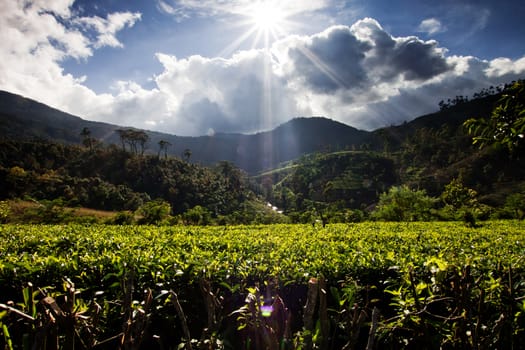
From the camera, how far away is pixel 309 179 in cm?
11562

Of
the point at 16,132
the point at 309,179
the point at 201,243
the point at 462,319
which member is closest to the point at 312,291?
the point at 462,319

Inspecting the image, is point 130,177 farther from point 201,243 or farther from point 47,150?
point 201,243

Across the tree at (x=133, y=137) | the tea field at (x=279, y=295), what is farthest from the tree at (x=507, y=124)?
the tree at (x=133, y=137)

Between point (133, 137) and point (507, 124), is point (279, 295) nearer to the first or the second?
point (507, 124)

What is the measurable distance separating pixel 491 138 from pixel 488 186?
85028mm

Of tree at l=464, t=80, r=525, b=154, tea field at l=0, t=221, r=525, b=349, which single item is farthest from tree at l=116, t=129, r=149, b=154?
tree at l=464, t=80, r=525, b=154

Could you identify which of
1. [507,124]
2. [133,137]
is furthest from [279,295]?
[133,137]

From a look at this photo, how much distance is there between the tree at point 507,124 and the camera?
2.84 metres

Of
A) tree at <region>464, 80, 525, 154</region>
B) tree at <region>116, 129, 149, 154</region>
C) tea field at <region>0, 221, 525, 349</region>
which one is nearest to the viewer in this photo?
tea field at <region>0, 221, 525, 349</region>

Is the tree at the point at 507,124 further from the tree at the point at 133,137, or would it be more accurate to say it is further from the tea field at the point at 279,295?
the tree at the point at 133,137

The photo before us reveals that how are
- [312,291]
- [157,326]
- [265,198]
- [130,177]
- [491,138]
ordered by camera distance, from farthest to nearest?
[265,198] → [130,177] → [157,326] → [491,138] → [312,291]

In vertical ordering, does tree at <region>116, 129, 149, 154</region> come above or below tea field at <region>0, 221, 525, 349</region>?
above

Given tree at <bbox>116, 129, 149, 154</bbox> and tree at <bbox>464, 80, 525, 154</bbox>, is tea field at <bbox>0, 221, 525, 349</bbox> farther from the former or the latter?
tree at <bbox>116, 129, 149, 154</bbox>

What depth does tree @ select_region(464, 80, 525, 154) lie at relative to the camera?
2.84 meters
